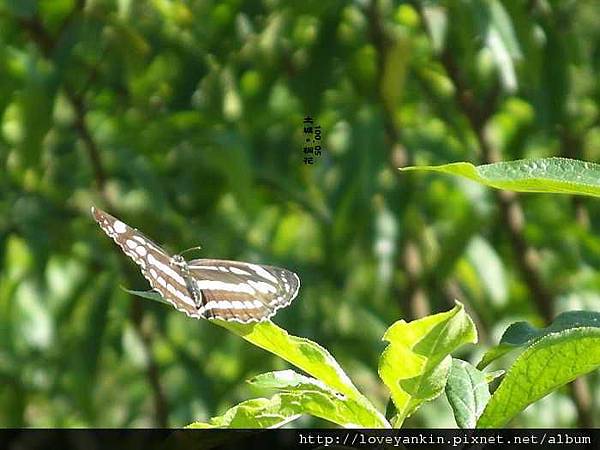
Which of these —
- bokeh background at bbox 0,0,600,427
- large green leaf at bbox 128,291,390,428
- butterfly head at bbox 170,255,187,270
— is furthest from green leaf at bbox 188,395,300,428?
bokeh background at bbox 0,0,600,427

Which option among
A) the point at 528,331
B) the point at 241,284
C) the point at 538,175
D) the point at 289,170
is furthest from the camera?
the point at 289,170

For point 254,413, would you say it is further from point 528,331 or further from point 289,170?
point 289,170

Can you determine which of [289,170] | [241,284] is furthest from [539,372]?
[289,170]

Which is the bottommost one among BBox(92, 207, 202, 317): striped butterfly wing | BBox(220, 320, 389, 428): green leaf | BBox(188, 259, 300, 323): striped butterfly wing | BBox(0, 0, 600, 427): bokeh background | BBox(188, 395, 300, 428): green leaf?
BBox(0, 0, 600, 427): bokeh background

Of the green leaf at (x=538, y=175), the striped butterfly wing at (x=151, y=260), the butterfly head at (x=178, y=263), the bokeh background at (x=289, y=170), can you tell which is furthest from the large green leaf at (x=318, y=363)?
the bokeh background at (x=289, y=170)

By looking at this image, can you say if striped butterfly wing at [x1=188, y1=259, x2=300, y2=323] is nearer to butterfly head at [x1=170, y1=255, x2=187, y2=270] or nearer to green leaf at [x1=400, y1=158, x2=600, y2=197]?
butterfly head at [x1=170, y1=255, x2=187, y2=270]

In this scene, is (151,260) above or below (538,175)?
below

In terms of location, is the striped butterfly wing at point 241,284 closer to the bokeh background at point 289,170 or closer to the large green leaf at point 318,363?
the large green leaf at point 318,363
